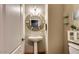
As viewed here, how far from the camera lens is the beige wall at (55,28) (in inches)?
51.0

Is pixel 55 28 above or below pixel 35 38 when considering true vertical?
above

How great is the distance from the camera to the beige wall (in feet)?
4.25

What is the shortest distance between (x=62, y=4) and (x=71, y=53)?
476mm

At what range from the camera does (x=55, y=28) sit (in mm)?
1299

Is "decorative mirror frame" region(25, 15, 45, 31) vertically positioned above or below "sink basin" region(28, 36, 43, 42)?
above

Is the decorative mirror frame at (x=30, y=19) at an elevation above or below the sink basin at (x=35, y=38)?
above

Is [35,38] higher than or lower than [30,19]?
lower

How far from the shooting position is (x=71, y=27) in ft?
4.29
